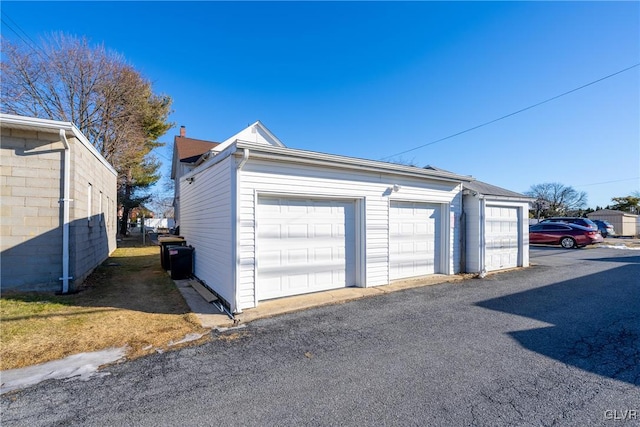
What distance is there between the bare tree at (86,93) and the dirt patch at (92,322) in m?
14.9

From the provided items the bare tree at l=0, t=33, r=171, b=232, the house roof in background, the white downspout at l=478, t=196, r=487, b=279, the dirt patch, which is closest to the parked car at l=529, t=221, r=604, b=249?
the white downspout at l=478, t=196, r=487, b=279

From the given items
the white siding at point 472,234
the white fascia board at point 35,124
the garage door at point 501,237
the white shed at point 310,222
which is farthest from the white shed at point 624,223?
the white fascia board at point 35,124

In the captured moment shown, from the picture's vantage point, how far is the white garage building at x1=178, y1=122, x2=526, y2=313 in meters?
5.20

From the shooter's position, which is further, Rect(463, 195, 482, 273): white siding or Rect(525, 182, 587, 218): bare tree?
Rect(525, 182, 587, 218): bare tree

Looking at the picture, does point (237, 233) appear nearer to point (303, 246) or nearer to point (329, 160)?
point (303, 246)

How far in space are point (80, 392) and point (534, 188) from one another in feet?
201

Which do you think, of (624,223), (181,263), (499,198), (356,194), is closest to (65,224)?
(181,263)

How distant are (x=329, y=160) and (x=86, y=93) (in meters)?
18.4

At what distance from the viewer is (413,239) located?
7699 mm

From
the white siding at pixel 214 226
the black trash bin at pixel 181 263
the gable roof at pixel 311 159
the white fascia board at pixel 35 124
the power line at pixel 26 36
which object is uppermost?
the power line at pixel 26 36

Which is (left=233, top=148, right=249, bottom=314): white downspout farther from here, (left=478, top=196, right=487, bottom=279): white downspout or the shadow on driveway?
(left=478, top=196, right=487, bottom=279): white downspout

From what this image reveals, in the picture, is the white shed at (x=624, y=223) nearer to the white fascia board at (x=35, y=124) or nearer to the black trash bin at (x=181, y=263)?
the black trash bin at (x=181, y=263)

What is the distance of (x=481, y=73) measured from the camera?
10.9 metres

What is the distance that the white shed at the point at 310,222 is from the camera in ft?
17.1
